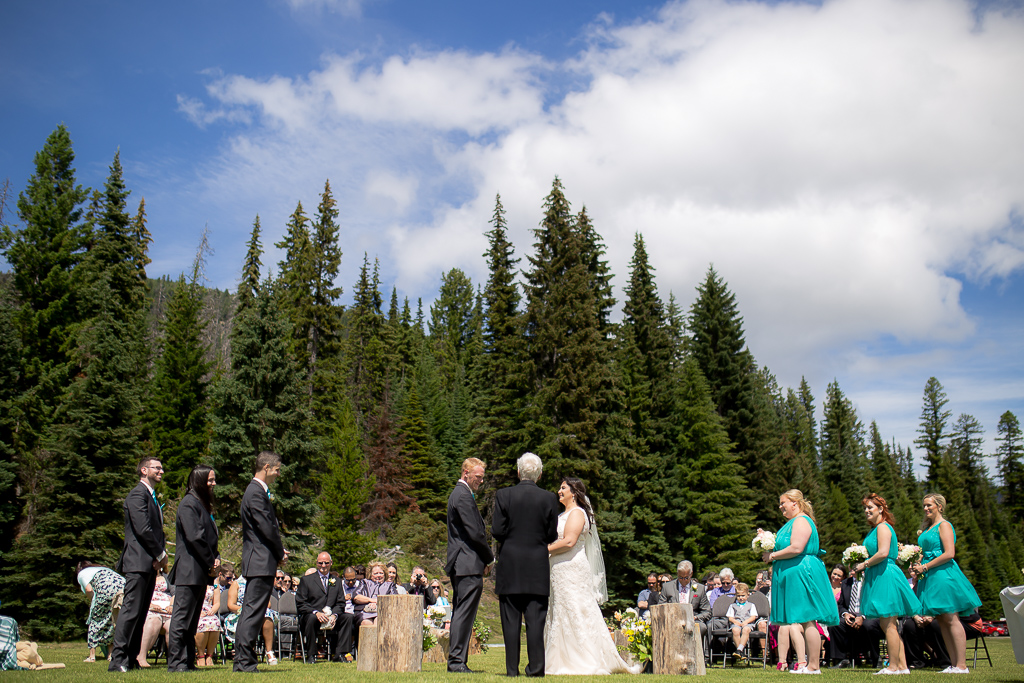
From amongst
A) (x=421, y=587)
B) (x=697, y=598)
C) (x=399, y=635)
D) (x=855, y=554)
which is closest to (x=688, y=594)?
(x=697, y=598)

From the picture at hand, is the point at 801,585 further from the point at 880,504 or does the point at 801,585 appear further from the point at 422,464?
the point at 422,464

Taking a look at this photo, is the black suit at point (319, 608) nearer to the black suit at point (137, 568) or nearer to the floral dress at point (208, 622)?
the floral dress at point (208, 622)

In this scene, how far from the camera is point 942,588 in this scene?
23.5 feet

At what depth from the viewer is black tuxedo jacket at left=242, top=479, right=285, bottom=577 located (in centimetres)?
596

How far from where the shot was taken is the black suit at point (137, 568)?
623cm

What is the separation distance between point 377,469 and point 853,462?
4703 centimetres

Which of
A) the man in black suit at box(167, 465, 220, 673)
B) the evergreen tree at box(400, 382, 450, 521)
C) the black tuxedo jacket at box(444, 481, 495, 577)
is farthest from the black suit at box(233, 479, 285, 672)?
the evergreen tree at box(400, 382, 450, 521)

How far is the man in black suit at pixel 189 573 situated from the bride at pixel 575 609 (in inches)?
128

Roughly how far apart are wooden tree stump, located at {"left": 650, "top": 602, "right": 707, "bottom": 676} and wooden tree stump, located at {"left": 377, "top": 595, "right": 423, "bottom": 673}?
2621 millimetres

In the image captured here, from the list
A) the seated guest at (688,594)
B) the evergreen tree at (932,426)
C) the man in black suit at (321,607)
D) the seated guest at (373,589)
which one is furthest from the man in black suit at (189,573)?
the evergreen tree at (932,426)

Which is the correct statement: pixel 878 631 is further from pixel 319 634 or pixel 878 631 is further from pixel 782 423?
pixel 782 423

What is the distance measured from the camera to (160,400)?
35375 mm

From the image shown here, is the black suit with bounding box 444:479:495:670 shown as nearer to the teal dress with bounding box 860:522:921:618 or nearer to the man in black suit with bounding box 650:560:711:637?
the teal dress with bounding box 860:522:921:618

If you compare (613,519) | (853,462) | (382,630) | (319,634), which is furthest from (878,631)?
(853,462)
